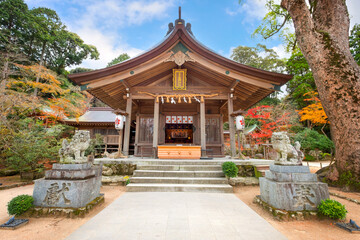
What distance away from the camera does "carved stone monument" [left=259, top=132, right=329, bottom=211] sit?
303 cm

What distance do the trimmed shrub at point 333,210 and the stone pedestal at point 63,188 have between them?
15.6 feet

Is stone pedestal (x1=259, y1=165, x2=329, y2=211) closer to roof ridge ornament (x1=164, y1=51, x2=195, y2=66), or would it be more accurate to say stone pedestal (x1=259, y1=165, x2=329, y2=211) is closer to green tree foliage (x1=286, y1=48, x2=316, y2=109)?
roof ridge ornament (x1=164, y1=51, x2=195, y2=66)

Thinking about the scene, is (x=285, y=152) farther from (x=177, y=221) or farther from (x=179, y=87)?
(x=179, y=87)

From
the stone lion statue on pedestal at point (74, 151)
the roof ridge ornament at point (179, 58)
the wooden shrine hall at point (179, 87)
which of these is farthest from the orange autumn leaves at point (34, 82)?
the stone lion statue on pedestal at point (74, 151)

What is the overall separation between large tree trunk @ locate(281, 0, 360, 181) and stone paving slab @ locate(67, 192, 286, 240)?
170 inches

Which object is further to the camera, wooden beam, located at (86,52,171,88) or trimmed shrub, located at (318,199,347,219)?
wooden beam, located at (86,52,171,88)

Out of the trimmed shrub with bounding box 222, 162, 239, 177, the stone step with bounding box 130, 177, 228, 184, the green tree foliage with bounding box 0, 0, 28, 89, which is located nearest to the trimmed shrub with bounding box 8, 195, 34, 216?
the stone step with bounding box 130, 177, 228, 184

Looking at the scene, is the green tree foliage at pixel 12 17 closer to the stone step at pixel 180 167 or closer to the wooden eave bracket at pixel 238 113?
the stone step at pixel 180 167

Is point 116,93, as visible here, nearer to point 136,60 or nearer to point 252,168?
point 136,60

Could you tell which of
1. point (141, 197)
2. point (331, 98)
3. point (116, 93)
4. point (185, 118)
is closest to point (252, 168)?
point (331, 98)

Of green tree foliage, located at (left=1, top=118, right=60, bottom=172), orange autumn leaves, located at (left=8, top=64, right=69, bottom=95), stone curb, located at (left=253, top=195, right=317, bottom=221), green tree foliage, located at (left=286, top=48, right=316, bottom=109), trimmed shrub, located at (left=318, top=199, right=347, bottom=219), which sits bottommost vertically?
stone curb, located at (left=253, top=195, right=317, bottom=221)

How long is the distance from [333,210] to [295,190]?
1.97ft

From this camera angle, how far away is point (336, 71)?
16.1 ft

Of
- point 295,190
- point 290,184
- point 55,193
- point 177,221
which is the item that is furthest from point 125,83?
point 295,190
